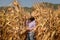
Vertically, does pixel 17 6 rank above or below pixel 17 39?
above

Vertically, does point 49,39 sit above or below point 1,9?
below

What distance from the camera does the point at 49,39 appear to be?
611 inches

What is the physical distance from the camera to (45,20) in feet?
51.6

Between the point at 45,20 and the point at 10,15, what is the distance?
53.4 inches

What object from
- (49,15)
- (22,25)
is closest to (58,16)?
(49,15)

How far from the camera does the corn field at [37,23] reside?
15.6 metres

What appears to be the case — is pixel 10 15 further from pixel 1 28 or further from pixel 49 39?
pixel 49 39

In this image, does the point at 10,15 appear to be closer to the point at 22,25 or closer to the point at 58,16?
the point at 22,25

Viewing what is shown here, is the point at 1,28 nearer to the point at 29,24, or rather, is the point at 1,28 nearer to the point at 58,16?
the point at 29,24

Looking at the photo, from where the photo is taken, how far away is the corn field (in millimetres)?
15617

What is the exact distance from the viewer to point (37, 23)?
16.0 metres

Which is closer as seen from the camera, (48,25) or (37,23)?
(48,25)

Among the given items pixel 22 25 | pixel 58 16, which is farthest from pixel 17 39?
pixel 58 16

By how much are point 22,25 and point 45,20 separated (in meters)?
Result: 0.86
